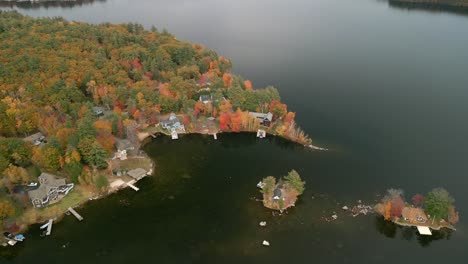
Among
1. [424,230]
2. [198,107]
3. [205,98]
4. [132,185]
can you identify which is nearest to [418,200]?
[424,230]

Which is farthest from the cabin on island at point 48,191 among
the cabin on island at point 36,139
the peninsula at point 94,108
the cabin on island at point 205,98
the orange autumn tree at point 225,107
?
the cabin on island at point 205,98

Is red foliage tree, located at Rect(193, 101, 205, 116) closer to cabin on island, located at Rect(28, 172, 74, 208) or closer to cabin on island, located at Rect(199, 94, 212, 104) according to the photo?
cabin on island, located at Rect(199, 94, 212, 104)

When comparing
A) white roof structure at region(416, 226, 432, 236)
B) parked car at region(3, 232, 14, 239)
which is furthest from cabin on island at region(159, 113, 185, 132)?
white roof structure at region(416, 226, 432, 236)

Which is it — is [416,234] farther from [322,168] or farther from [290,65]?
[290,65]

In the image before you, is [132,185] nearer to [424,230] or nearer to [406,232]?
[406,232]

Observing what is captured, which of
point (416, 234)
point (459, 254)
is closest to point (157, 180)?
point (416, 234)

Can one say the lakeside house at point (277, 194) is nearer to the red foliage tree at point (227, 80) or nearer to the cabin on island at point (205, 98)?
the cabin on island at point (205, 98)

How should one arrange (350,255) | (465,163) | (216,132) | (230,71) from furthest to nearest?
(230,71) → (216,132) → (465,163) → (350,255)

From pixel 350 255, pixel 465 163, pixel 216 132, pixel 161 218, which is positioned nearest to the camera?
pixel 350 255
